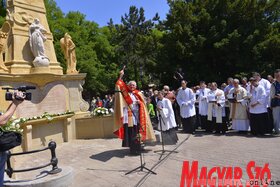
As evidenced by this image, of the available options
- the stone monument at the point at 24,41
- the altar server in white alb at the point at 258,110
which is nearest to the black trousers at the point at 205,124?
the altar server in white alb at the point at 258,110

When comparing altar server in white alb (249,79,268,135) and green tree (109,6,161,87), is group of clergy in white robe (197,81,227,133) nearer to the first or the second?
altar server in white alb (249,79,268,135)

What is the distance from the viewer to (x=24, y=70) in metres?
9.66

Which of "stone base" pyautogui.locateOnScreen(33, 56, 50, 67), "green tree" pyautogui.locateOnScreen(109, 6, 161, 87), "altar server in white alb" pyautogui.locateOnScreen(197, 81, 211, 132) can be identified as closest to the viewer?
"stone base" pyautogui.locateOnScreen(33, 56, 50, 67)

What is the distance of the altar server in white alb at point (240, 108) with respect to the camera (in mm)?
10164

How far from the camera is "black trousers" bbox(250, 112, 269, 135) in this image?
9.59 metres

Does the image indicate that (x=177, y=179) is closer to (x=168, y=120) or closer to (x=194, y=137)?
(x=168, y=120)

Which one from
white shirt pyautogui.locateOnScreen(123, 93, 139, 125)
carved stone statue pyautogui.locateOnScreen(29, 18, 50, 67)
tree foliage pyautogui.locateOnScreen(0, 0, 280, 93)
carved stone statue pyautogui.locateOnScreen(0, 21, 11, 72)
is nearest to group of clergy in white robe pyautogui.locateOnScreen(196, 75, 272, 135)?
white shirt pyautogui.locateOnScreen(123, 93, 139, 125)

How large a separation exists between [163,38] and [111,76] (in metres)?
9.77

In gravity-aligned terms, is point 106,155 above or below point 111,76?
below

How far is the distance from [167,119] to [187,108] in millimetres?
2417

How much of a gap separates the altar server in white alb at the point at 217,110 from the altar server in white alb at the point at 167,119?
87.9 inches

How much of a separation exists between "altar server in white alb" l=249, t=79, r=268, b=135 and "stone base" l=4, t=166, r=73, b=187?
6.49 metres

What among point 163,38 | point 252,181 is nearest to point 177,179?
point 252,181

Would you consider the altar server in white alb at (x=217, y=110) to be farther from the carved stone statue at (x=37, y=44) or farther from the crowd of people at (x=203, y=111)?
the carved stone statue at (x=37, y=44)
